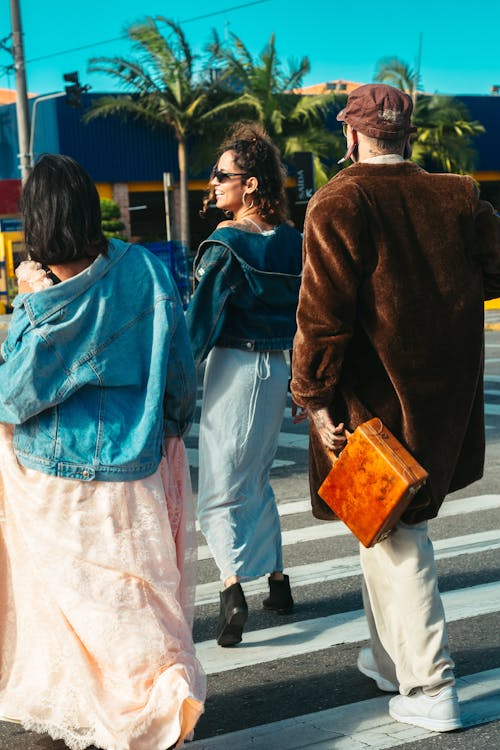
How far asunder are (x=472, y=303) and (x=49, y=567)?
1507mm

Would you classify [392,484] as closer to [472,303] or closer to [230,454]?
[472,303]

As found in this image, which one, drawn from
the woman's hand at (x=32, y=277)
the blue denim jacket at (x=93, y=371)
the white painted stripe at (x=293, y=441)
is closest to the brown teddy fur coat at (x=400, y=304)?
the blue denim jacket at (x=93, y=371)

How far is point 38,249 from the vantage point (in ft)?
11.2

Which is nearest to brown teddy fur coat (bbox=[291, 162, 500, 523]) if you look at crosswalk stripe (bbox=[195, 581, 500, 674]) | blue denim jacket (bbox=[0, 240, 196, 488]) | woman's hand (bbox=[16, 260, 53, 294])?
blue denim jacket (bbox=[0, 240, 196, 488])

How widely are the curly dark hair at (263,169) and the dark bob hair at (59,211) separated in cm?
160

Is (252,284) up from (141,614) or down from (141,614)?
up

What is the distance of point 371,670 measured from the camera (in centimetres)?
409

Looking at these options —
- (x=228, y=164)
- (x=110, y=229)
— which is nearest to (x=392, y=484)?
(x=228, y=164)

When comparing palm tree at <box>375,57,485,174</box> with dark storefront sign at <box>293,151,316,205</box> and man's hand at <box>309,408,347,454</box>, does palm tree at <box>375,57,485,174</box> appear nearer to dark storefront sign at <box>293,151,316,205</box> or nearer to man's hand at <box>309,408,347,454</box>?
dark storefront sign at <box>293,151,316,205</box>

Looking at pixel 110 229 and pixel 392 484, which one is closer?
pixel 392 484

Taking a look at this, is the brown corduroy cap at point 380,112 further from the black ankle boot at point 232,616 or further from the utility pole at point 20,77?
the utility pole at point 20,77

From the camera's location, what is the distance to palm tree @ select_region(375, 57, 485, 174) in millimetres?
37250

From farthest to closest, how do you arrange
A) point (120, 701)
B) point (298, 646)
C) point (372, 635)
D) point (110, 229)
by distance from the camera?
point (110, 229) < point (298, 646) < point (372, 635) < point (120, 701)

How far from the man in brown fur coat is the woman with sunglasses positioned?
1.04 meters
